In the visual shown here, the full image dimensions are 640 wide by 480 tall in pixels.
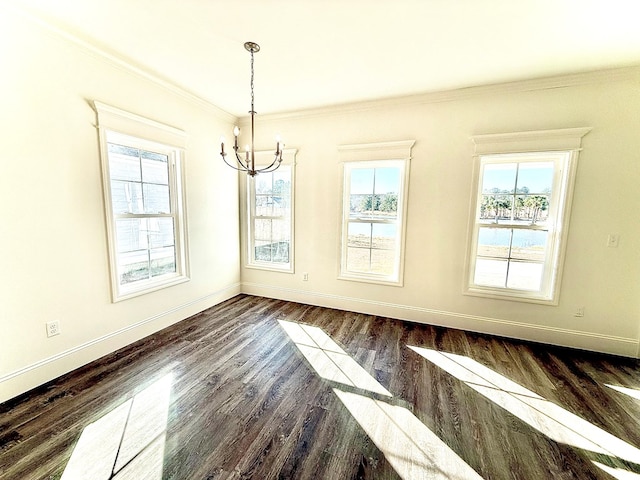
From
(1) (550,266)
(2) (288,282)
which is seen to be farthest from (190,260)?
(1) (550,266)

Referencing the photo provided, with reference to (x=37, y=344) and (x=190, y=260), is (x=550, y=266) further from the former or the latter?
(x=37, y=344)

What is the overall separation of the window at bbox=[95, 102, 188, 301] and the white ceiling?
0.66 m

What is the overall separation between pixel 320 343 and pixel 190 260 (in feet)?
6.48

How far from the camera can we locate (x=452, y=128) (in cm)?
313

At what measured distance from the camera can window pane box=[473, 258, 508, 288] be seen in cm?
317

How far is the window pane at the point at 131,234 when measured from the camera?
2.72 m

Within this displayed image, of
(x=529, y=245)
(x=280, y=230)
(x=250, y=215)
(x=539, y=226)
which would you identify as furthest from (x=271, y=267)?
(x=539, y=226)

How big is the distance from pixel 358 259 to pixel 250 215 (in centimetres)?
188

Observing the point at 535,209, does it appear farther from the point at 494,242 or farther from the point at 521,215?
the point at 494,242

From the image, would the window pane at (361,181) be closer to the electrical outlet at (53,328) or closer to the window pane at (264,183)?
the window pane at (264,183)

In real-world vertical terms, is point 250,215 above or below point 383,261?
above

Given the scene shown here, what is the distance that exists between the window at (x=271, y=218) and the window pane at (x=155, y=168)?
4.14 ft

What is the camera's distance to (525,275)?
10.1 ft

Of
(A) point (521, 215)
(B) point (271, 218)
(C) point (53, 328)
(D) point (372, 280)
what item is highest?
(A) point (521, 215)
